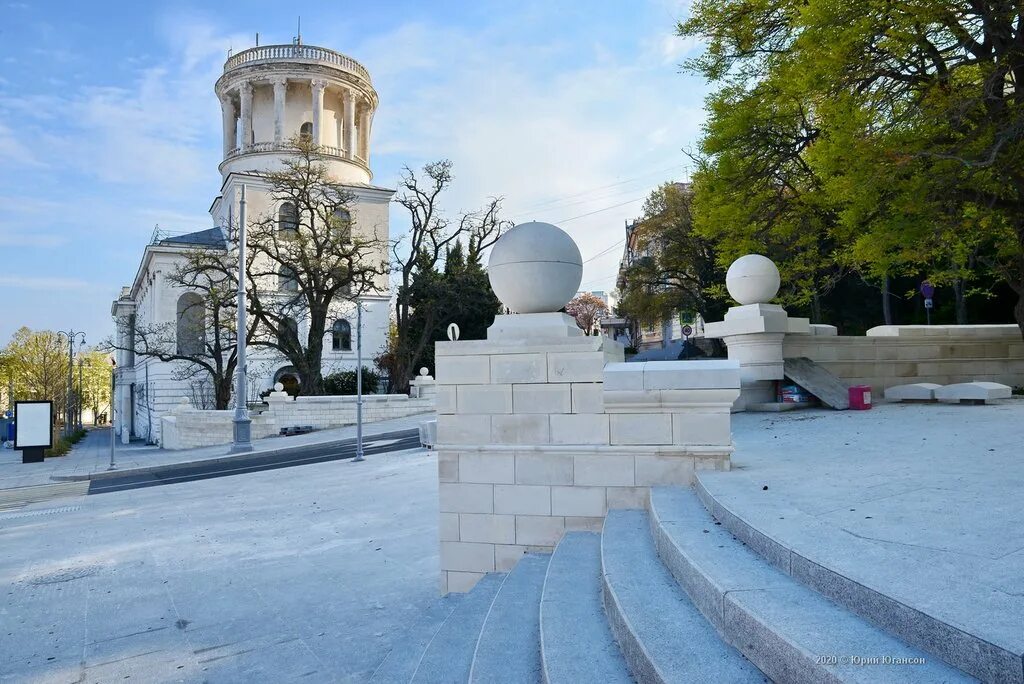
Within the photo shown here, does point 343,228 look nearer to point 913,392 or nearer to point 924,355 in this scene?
point 924,355

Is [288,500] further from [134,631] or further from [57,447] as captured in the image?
[57,447]

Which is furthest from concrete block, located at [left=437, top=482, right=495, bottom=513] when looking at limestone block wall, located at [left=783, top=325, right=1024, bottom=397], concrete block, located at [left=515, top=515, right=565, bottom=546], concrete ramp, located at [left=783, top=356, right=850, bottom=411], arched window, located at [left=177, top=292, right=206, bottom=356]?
arched window, located at [left=177, top=292, right=206, bottom=356]

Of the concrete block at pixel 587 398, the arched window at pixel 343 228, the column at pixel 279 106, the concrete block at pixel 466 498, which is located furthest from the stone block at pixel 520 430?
the column at pixel 279 106

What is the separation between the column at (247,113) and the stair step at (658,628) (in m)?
44.0

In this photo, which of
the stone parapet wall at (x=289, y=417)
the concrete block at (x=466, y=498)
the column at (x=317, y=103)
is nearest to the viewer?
the concrete block at (x=466, y=498)

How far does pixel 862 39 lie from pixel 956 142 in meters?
2.59

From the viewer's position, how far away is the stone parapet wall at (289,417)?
83.0ft

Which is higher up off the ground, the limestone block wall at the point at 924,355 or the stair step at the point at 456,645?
the limestone block wall at the point at 924,355

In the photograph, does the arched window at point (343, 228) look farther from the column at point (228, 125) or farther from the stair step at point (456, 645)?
the stair step at point (456, 645)

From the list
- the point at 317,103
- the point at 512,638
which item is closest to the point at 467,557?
the point at 512,638

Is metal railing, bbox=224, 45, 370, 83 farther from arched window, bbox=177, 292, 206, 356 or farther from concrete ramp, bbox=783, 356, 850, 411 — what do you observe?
concrete ramp, bbox=783, 356, 850, 411

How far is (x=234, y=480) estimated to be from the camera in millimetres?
13398

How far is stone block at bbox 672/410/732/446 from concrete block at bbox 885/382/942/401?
764 centimetres

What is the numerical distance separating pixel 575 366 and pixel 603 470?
0.87 m
